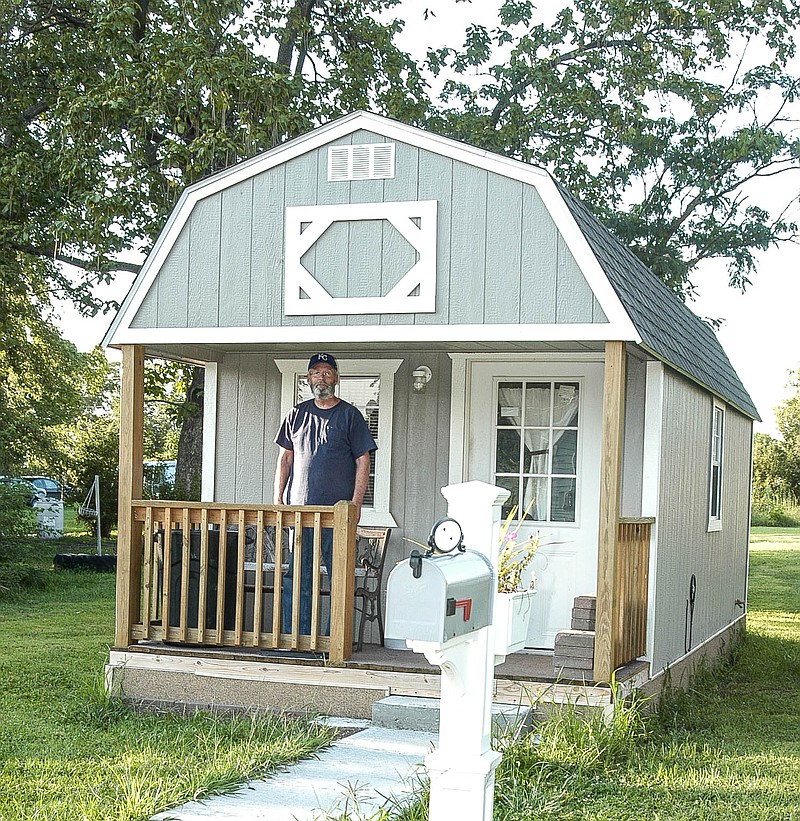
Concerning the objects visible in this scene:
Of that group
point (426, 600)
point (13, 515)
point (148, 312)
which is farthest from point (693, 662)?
point (13, 515)

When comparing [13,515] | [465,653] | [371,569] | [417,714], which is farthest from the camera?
[13,515]

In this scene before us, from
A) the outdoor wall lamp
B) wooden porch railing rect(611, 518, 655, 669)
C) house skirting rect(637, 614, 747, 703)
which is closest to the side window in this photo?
the outdoor wall lamp

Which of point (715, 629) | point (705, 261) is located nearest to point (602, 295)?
point (715, 629)

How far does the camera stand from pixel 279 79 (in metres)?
13.5

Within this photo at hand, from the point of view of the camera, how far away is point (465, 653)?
3451 millimetres

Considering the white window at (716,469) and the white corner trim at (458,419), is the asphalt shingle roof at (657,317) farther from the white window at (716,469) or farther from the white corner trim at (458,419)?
the white corner trim at (458,419)

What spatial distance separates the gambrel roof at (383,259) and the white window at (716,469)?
8.78 ft

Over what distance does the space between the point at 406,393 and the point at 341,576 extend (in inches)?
82.0

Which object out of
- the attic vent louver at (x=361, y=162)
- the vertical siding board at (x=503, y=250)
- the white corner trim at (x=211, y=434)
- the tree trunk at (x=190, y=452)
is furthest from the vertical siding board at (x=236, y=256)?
the tree trunk at (x=190, y=452)

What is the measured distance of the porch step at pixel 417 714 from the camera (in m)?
6.59

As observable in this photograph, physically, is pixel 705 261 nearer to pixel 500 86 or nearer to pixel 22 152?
pixel 500 86

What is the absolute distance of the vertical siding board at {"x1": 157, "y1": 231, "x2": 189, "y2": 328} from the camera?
25.2 ft

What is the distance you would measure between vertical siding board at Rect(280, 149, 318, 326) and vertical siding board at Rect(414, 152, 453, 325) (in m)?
0.71

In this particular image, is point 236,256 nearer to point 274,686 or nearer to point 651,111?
point 274,686
